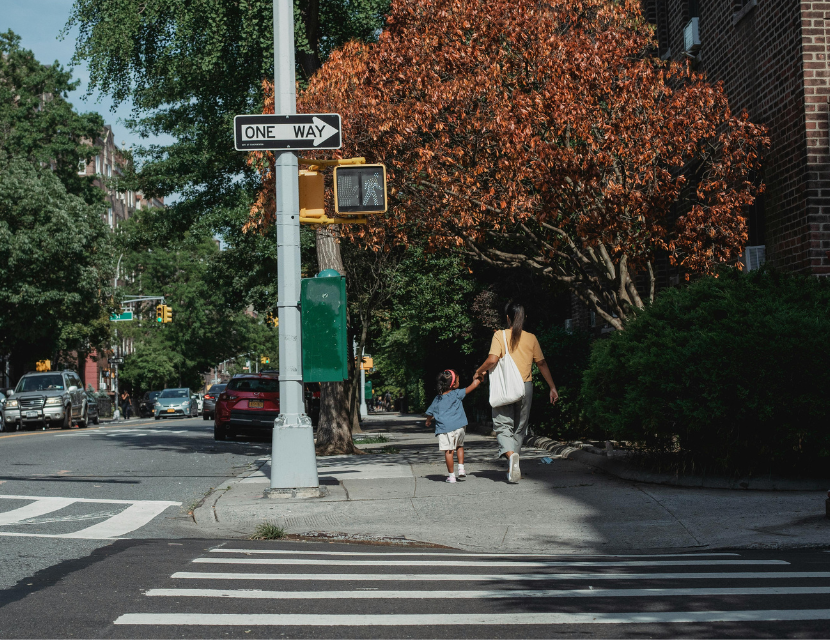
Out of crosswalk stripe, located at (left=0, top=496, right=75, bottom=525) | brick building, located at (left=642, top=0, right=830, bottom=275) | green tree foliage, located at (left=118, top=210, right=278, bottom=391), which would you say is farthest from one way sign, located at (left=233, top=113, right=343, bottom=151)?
green tree foliage, located at (left=118, top=210, right=278, bottom=391)

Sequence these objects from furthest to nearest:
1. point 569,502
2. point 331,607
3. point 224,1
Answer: point 224,1 < point 569,502 < point 331,607

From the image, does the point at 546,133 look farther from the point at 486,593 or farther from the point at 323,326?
the point at 486,593

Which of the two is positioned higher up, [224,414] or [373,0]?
[373,0]

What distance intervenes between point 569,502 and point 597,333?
11.3 m


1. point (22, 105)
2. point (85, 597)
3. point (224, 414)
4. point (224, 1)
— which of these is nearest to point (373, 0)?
point (224, 1)

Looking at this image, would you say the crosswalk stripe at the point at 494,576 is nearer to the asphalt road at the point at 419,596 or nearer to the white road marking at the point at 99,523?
the asphalt road at the point at 419,596

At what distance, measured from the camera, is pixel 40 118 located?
49219 millimetres

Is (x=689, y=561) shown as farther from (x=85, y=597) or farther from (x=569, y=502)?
(x=85, y=597)

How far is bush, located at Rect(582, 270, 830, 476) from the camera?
28.6 feet

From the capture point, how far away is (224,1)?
57.0ft

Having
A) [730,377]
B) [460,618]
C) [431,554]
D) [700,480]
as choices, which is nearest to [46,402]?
[700,480]

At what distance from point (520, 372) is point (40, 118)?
44.5 meters

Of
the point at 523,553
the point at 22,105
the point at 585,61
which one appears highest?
the point at 22,105

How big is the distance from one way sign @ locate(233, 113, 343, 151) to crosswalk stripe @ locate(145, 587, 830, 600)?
227 inches
